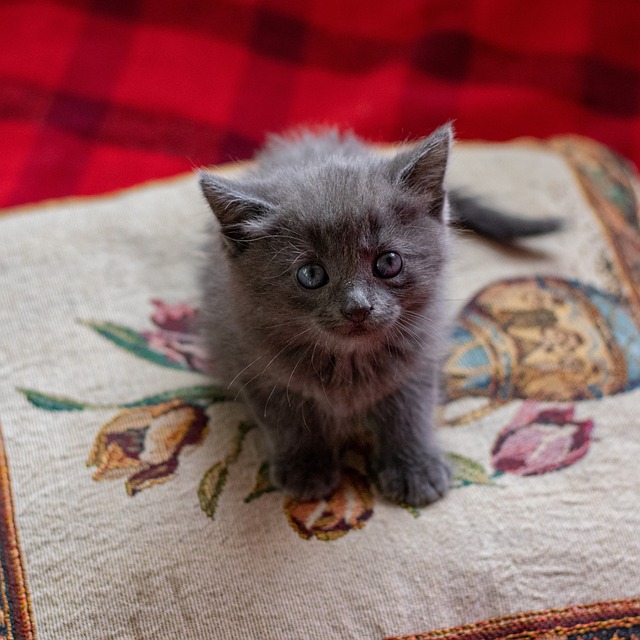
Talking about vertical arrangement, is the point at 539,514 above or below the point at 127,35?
below

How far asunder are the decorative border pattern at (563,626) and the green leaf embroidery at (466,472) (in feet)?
0.72

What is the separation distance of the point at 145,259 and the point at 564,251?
90 cm

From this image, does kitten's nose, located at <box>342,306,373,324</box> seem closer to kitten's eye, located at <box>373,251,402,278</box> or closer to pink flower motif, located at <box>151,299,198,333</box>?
kitten's eye, located at <box>373,251,402,278</box>

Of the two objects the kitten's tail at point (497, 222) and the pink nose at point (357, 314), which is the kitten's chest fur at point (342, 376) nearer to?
the pink nose at point (357, 314)

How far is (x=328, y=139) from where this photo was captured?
1.51 meters

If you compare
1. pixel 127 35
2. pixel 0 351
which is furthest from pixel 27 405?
pixel 127 35

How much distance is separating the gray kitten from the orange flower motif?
0.07 ft

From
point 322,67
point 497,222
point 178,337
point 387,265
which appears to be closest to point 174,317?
point 178,337

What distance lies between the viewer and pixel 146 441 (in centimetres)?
128

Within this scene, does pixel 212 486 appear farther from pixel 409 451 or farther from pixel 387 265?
pixel 387 265

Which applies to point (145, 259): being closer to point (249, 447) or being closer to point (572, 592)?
point (249, 447)

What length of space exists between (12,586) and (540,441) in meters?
0.89

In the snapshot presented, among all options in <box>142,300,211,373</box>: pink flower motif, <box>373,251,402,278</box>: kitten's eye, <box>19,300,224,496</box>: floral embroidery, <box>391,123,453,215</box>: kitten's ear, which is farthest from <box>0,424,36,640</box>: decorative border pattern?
<box>391,123,453,215</box>: kitten's ear

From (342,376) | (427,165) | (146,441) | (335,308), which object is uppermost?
(427,165)
